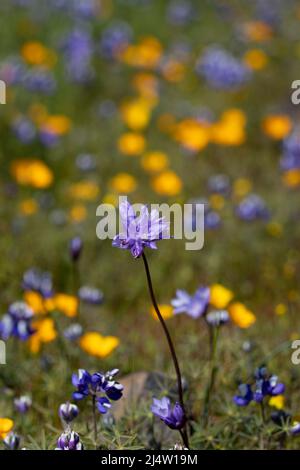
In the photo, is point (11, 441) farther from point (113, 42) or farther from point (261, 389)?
point (113, 42)

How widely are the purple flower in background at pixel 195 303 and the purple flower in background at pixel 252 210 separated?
1548 millimetres

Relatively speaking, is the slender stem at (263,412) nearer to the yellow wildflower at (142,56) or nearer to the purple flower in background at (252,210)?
the purple flower in background at (252,210)

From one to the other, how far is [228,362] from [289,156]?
2.24 metres

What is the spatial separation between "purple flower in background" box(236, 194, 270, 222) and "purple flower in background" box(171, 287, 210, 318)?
155 centimetres

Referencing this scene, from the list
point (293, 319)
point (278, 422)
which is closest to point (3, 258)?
point (293, 319)

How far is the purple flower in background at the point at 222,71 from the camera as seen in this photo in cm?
642

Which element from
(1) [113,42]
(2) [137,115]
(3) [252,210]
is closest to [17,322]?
(3) [252,210]

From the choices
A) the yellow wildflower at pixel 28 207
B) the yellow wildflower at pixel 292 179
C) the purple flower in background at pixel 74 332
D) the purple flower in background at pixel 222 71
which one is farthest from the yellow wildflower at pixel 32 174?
the purple flower in background at pixel 222 71

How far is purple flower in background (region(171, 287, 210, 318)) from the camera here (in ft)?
9.46

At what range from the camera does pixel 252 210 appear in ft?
14.5

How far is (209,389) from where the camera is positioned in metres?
2.78

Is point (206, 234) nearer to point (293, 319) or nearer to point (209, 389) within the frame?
point (293, 319)

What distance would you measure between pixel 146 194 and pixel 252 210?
923mm

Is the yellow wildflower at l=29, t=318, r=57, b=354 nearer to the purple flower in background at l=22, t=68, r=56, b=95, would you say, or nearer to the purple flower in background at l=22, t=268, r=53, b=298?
the purple flower in background at l=22, t=268, r=53, b=298
